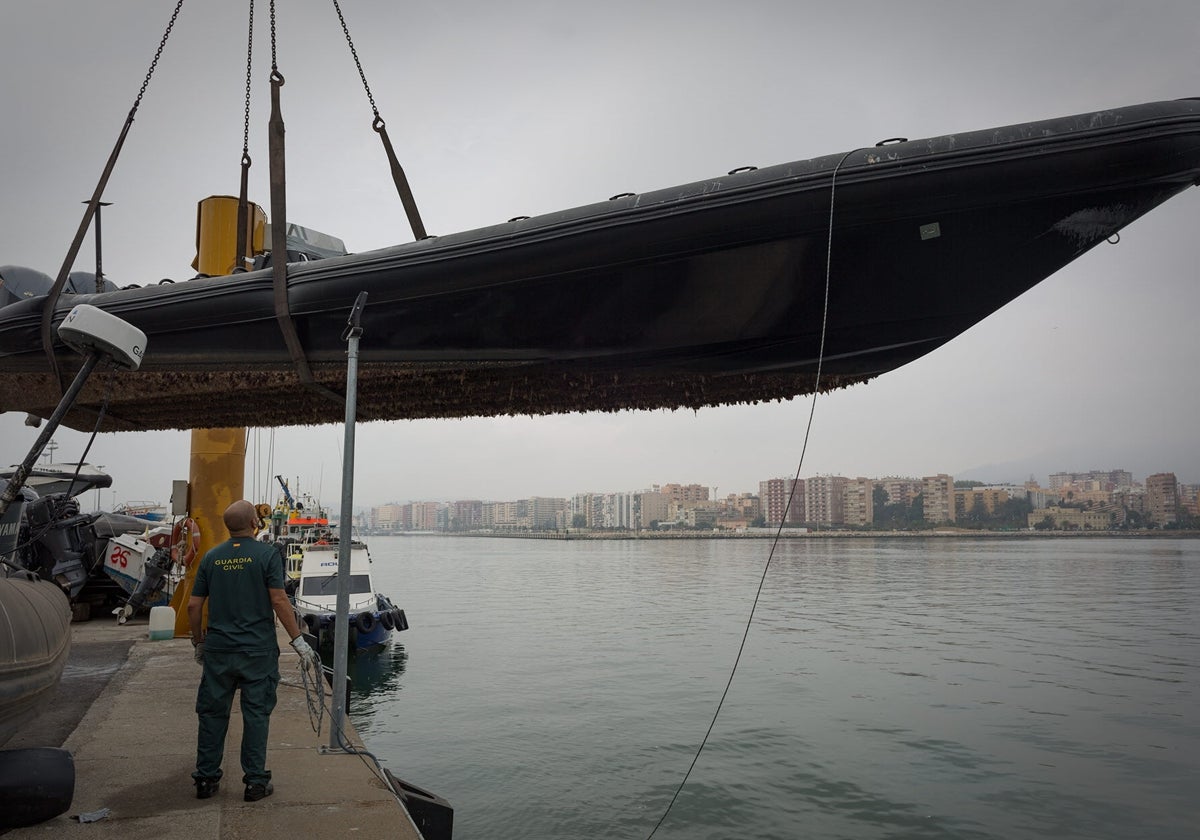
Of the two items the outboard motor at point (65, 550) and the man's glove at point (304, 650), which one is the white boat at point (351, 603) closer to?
the outboard motor at point (65, 550)

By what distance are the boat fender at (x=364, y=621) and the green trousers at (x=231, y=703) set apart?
14880 millimetres

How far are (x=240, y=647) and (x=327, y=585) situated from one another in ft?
56.1

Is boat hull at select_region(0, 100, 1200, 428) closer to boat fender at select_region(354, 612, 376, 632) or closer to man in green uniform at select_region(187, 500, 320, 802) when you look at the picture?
man in green uniform at select_region(187, 500, 320, 802)

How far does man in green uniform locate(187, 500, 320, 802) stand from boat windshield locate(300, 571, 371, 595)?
16.2 m

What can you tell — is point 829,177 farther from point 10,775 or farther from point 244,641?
point 10,775

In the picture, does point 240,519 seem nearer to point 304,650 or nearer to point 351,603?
point 304,650

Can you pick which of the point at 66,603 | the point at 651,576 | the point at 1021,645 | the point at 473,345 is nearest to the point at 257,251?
the point at 66,603

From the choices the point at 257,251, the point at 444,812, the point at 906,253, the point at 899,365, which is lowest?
the point at 444,812

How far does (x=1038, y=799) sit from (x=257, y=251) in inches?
431

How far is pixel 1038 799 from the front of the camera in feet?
29.5

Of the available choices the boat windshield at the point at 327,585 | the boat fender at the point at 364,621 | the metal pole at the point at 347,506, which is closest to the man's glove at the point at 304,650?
the metal pole at the point at 347,506

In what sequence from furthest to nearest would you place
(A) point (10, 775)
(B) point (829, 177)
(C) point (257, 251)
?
(C) point (257, 251) < (B) point (829, 177) < (A) point (10, 775)

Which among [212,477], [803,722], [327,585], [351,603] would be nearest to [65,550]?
[212,477]

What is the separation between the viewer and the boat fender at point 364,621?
17594 mm
